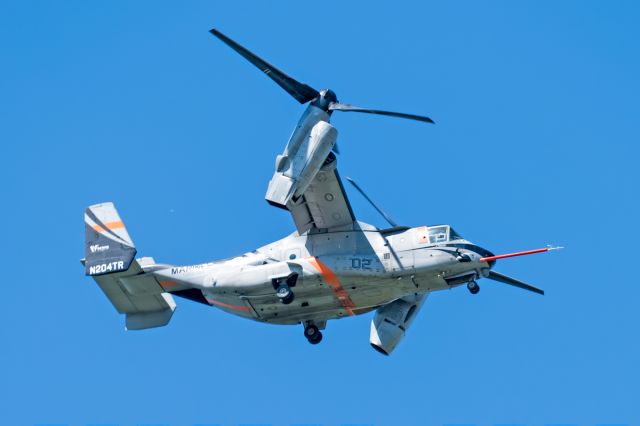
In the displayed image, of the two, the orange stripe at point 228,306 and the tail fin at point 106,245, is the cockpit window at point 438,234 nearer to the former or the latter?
the orange stripe at point 228,306

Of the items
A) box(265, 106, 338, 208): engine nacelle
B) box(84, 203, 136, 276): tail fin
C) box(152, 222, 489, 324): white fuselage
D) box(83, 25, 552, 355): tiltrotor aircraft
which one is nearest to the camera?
box(265, 106, 338, 208): engine nacelle

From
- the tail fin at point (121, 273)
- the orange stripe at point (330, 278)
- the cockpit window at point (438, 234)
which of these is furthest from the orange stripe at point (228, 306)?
the cockpit window at point (438, 234)

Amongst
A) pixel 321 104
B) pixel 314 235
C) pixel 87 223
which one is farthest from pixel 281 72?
pixel 87 223

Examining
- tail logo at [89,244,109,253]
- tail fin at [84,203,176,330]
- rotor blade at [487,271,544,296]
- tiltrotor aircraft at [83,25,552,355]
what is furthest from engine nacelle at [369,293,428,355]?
tail logo at [89,244,109,253]

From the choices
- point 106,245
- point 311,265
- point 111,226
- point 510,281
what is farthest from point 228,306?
point 510,281

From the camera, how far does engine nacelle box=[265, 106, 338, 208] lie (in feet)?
92.8

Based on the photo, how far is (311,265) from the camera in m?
29.5

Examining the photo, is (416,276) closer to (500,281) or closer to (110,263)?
(500,281)

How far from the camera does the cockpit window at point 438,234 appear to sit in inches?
1142

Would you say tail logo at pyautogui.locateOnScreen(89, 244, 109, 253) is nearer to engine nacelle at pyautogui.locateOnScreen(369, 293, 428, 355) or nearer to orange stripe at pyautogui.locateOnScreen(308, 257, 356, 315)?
orange stripe at pyautogui.locateOnScreen(308, 257, 356, 315)

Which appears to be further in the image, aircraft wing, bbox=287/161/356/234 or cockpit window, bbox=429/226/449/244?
aircraft wing, bbox=287/161/356/234

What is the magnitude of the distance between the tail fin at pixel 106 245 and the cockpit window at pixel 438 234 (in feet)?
23.5

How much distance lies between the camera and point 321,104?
29.2m

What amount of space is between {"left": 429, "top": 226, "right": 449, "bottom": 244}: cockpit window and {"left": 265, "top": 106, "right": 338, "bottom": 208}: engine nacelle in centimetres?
309
